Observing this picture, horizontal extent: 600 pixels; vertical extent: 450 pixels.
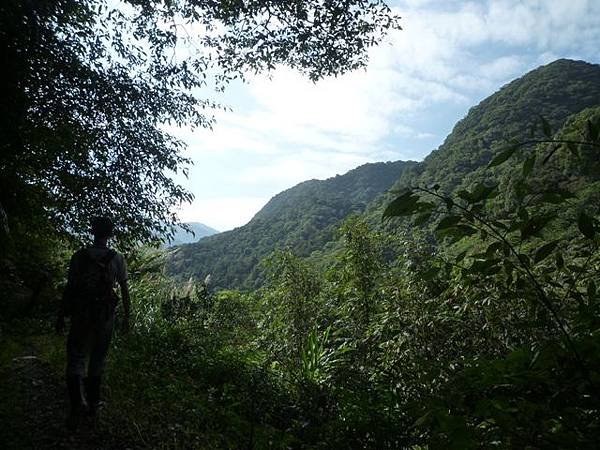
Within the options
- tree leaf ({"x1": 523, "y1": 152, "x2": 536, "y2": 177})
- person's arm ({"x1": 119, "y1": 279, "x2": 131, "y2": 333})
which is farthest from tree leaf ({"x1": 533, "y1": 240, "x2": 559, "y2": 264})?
person's arm ({"x1": 119, "y1": 279, "x2": 131, "y2": 333})

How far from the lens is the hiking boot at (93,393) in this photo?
12.0 ft

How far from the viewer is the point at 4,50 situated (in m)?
4.58

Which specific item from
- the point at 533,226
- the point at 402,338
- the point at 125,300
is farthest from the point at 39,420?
the point at 533,226

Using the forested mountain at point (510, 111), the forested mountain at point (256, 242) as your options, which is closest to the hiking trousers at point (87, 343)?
the forested mountain at point (256, 242)

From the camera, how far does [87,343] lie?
359 cm

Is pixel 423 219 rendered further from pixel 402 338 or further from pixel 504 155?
pixel 402 338

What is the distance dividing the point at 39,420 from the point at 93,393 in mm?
480

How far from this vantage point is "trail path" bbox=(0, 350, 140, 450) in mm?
3197

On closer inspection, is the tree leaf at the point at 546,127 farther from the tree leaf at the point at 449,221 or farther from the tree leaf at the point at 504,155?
the tree leaf at the point at 449,221

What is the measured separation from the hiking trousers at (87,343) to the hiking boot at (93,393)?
55 mm

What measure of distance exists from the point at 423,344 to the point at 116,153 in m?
4.68

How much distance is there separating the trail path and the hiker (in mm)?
181

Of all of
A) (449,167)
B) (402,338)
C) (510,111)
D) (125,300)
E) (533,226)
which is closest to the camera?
(533,226)

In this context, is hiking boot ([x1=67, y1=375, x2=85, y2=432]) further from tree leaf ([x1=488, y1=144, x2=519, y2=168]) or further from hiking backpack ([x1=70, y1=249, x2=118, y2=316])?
tree leaf ([x1=488, y1=144, x2=519, y2=168])
